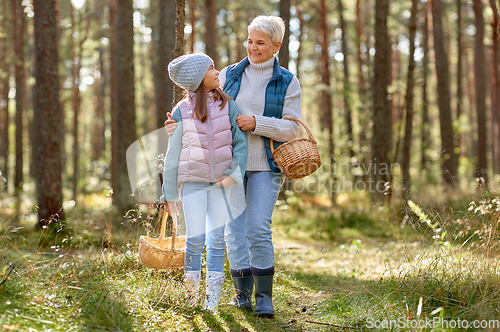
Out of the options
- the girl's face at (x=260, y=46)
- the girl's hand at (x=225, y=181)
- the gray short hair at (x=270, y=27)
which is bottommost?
the girl's hand at (x=225, y=181)

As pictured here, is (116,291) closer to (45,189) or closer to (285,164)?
(285,164)

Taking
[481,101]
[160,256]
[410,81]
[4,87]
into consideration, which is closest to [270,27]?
[160,256]

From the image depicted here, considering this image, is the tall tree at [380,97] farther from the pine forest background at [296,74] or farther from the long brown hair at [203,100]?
the long brown hair at [203,100]

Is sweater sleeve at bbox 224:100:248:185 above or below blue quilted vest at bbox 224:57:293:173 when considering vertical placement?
below

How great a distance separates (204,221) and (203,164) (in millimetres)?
425

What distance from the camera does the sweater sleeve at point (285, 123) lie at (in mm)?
3254

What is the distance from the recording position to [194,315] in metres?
3.06

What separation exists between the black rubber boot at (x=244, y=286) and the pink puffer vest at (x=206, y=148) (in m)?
0.82

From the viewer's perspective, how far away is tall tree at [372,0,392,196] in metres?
9.76

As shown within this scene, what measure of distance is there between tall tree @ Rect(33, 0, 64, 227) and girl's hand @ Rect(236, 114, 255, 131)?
514cm

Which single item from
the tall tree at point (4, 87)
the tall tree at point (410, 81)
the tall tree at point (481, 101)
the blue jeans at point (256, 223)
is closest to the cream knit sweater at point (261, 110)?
the blue jeans at point (256, 223)

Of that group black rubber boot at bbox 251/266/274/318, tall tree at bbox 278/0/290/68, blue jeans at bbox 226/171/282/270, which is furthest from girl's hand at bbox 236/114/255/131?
tall tree at bbox 278/0/290/68

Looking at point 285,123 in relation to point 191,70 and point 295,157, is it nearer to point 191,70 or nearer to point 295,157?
point 295,157

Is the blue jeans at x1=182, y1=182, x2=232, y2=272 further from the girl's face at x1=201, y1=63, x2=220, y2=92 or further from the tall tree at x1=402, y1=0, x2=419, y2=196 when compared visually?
the tall tree at x1=402, y1=0, x2=419, y2=196
